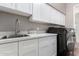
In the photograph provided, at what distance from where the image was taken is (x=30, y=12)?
174 cm

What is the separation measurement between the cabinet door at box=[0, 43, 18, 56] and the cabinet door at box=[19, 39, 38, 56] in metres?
0.08

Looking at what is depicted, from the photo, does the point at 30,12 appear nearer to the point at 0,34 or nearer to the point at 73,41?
the point at 0,34

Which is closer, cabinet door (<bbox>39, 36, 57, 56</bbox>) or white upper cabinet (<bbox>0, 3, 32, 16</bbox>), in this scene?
white upper cabinet (<bbox>0, 3, 32, 16</bbox>)

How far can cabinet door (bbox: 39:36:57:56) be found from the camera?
158 centimetres

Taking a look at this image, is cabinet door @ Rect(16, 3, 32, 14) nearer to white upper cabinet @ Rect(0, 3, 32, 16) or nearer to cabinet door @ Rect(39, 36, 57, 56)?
white upper cabinet @ Rect(0, 3, 32, 16)

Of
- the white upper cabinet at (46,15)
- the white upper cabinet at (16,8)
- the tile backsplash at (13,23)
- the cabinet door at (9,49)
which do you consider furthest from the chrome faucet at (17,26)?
the cabinet door at (9,49)

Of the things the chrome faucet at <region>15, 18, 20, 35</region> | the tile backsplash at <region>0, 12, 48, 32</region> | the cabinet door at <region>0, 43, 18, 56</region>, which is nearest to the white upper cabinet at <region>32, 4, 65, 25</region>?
the tile backsplash at <region>0, 12, 48, 32</region>

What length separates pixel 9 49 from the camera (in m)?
1.00

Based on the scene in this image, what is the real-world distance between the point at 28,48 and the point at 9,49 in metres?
0.33

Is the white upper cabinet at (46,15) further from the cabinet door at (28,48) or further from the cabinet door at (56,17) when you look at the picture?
the cabinet door at (28,48)

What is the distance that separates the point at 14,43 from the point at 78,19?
37.1 inches

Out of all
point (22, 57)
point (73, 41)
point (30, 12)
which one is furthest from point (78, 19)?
point (22, 57)

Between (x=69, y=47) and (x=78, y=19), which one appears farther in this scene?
(x=69, y=47)

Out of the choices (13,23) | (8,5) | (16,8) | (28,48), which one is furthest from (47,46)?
(8,5)
